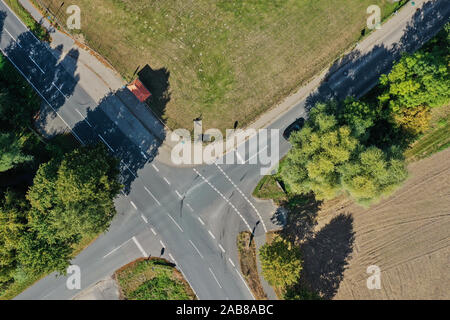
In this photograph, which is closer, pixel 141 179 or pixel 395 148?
pixel 395 148

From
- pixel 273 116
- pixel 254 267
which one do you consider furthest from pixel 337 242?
pixel 273 116

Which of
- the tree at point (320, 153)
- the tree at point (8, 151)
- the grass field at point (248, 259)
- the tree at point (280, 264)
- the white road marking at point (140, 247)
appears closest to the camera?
the tree at point (320, 153)

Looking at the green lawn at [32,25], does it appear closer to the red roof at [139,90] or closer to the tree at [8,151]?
the red roof at [139,90]

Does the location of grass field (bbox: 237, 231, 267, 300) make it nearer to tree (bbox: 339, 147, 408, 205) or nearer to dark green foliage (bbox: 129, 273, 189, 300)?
dark green foliage (bbox: 129, 273, 189, 300)

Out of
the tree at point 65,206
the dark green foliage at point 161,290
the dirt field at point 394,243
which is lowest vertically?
the dirt field at point 394,243

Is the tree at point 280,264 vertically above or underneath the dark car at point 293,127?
underneath

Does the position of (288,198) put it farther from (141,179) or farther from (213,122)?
(141,179)

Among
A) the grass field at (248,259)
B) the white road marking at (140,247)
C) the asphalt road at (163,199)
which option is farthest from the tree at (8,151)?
the grass field at (248,259)

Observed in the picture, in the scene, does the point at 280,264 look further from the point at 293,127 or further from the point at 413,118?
the point at 413,118
